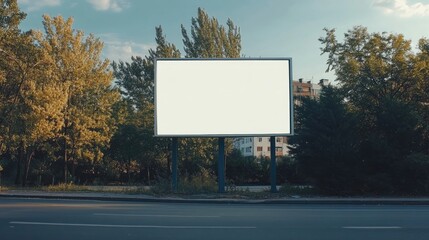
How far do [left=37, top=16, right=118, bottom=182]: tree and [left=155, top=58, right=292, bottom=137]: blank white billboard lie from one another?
27.2 feet

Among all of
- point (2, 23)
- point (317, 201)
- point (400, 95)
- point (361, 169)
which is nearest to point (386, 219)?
point (317, 201)

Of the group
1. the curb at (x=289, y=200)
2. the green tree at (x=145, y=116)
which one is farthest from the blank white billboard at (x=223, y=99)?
the green tree at (x=145, y=116)

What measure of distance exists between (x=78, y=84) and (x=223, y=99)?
11.2 metres

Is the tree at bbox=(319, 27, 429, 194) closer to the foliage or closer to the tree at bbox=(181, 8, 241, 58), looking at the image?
the foliage

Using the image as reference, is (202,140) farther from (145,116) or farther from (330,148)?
(330,148)

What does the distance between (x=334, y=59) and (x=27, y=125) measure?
760 inches

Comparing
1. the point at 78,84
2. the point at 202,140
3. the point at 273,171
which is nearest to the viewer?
the point at 273,171

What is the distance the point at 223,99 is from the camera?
77.8ft

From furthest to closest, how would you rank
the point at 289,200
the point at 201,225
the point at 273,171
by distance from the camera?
the point at 273,171 → the point at 289,200 → the point at 201,225

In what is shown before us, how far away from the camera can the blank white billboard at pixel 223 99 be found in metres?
23.6

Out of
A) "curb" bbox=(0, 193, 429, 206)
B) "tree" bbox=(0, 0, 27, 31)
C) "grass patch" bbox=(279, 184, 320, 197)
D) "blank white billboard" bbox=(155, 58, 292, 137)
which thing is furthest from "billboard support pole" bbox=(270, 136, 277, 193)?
"tree" bbox=(0, 0, 27, 31)

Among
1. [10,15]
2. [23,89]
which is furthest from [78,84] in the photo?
[10,15]

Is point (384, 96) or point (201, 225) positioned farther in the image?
point (384, 96)

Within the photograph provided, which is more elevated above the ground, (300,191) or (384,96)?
(384,96)
